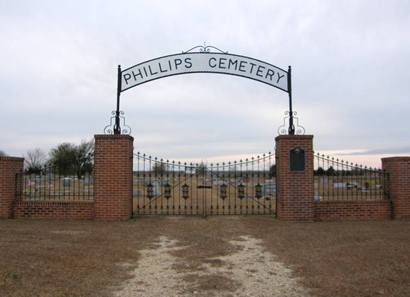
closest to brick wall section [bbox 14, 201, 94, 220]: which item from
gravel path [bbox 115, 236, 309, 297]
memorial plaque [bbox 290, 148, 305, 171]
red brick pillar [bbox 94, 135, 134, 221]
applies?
red brick pillar [bbox 94, 135, 134, 221]

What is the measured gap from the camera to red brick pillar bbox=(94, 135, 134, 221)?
36.9ft

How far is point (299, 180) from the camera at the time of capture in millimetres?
11289

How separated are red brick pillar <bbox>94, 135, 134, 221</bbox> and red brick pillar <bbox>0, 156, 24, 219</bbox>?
2.35 meters

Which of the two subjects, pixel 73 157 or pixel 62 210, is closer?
pixel 62 210

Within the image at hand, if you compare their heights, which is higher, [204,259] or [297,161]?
[297,161]

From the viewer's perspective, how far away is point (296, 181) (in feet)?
37.0

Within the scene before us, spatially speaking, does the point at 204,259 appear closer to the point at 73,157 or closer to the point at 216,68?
the point at 216,68

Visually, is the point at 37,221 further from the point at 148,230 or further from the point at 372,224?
the point at 372,224

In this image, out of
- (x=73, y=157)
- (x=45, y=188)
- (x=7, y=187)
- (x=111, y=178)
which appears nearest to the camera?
(x=111, y=178)

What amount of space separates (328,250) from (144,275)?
10.8ft

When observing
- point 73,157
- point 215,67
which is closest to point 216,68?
point 215,67

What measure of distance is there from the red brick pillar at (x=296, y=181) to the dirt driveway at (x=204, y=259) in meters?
0.75

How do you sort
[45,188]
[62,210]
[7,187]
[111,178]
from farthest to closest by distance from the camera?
[45,188], [7,187], [62,210], [111,178]

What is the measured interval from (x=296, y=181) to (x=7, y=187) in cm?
757
